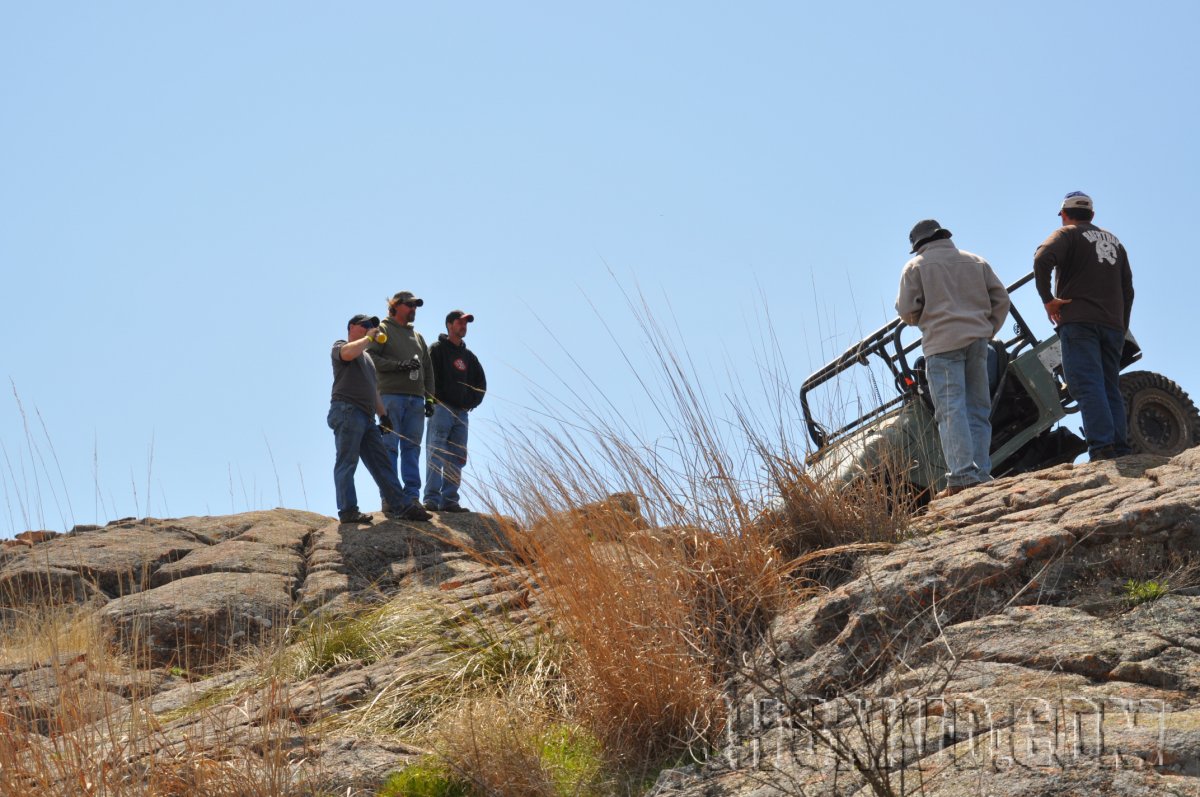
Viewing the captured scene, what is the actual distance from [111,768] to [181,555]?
5857 millimetres

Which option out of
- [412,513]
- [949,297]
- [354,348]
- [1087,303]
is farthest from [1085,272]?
[412,513]

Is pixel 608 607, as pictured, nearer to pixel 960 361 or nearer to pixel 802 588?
pixel 802 588

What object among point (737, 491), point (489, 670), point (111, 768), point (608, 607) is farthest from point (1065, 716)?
point (111, 768)

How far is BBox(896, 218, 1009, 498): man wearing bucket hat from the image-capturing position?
6.36m

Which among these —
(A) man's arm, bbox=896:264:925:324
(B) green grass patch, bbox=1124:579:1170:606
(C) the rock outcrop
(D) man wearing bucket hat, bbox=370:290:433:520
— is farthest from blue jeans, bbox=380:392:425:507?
(B) green grass patch, bbox=1124:579:1170:606

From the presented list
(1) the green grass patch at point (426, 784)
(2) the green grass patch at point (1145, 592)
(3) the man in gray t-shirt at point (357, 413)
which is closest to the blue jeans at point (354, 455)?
(3) the man in gray t-shirt at point (357, 413)

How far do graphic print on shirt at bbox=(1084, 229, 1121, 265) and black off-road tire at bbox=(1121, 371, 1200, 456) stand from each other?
1.42 m

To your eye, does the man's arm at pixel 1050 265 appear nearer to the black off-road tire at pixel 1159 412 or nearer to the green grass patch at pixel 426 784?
the black off-road tire at pixel 1159 412

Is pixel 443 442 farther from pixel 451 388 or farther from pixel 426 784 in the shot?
pixel 426 784

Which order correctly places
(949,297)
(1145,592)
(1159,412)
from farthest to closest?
(1159,412) < (949,297) < (1145,592)

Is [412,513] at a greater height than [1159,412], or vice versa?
[412,513]

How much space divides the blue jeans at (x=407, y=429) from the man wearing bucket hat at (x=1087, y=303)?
205 inches

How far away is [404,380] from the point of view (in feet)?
31.9

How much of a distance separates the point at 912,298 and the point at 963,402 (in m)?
0.67
